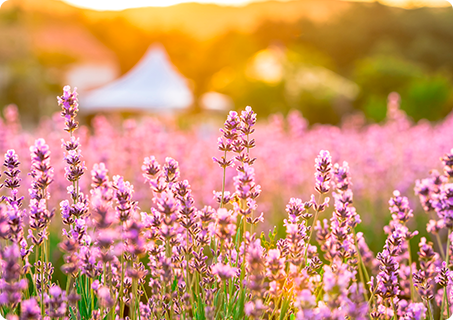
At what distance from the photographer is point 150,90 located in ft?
58.7

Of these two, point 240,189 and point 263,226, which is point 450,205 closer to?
point 240,189

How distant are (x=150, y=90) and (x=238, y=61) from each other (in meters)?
13.8

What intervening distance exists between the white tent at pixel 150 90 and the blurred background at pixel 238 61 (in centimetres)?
5

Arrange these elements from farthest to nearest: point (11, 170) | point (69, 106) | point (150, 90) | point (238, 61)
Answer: point (238, 61)
point (150, 90)
point (69, 106)
point (11, 170)

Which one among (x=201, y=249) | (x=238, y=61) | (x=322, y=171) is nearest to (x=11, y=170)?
(x=201, y=249)

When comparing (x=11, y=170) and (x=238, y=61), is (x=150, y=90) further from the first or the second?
(x=11, y=170)

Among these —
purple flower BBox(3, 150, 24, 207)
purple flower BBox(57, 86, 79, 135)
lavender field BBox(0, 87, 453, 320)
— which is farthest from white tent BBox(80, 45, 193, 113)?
purple flower BBox(3, 150, 24, 207)

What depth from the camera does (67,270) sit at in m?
1.53

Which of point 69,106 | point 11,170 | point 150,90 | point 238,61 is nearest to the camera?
point 11,170

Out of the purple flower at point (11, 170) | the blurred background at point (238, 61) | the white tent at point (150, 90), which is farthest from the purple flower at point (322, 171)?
the white tent at point (150, 90)

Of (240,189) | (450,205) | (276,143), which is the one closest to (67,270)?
(240,189)

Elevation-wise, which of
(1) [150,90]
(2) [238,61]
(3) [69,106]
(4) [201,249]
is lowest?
(4) [201,249]

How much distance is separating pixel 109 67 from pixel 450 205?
120 feet

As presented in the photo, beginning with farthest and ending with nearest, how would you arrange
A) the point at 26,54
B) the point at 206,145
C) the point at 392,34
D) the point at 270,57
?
the point at 392,34
the point at 26,54
the point at 270,57
the point at 206,145
